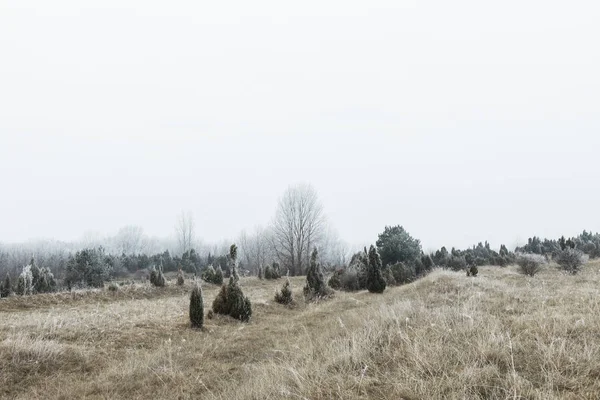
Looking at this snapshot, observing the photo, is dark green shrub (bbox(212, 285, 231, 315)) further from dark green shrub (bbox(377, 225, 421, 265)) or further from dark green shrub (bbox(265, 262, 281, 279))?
dark green shrub (bbox(377, 225, 421, 265))

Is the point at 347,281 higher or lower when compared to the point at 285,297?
lower

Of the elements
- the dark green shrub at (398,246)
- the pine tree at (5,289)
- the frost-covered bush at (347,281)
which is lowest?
the frost-covered bush at (347,281)

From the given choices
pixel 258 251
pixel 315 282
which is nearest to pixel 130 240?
pixel 258 251

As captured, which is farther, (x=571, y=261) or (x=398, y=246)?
(x=398, y=246)

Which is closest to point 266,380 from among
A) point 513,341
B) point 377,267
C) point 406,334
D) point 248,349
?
point 406,334

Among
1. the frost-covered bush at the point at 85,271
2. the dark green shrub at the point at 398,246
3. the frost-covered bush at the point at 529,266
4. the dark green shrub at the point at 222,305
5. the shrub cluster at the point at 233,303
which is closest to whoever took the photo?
the shrub cluster at the point at 233,303

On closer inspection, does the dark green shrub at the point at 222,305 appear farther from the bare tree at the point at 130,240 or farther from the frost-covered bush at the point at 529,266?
the bare tree at the point at 130,240

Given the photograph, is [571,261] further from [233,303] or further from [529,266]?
[233,303]

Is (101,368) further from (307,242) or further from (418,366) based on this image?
(307,242)

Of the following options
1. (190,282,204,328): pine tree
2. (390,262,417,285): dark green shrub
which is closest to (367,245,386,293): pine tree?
(390,262,417,285): dark green shrub

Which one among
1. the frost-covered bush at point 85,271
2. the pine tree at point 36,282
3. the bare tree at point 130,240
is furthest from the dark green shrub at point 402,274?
the bare tree at point 130,240

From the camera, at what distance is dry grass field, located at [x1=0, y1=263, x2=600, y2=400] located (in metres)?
3.70

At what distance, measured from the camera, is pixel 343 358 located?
4.67m

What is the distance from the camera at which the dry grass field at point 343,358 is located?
12.1 feet
